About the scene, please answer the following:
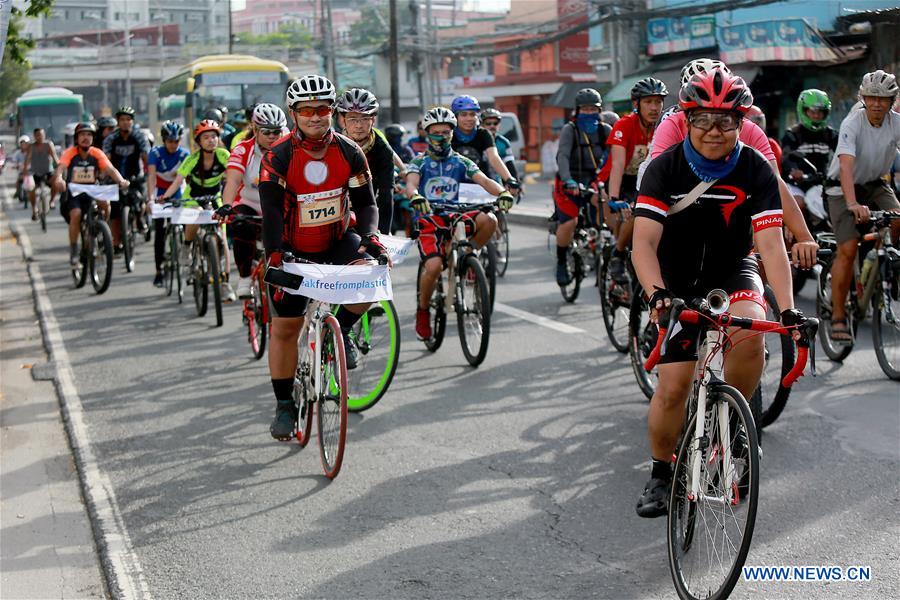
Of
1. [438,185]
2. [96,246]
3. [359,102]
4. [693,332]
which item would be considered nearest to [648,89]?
[438,185]

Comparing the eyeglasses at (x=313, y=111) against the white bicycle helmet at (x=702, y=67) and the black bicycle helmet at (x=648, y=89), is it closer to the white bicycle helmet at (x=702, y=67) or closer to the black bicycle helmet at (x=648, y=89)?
the white bicycle helmet at (x=702, y=67)

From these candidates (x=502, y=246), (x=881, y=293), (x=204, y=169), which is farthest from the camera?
(x=502, y=246)

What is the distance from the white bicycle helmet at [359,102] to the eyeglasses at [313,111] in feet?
5.27

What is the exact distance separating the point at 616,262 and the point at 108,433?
393cm

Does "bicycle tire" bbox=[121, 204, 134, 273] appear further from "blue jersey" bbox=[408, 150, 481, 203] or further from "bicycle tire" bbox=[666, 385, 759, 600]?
"bicycle tire" bbox=[666, 385, 759, 600]

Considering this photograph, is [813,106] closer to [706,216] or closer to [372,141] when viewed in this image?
[372,141]

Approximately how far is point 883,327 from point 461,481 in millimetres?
3626

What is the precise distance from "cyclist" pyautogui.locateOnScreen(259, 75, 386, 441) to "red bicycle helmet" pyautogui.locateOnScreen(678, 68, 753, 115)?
7.84 ft

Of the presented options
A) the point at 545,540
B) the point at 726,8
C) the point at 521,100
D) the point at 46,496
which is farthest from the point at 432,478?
the point at 521,100

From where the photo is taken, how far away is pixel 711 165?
479 cm

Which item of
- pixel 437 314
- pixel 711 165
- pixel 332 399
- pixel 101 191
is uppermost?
pixel 101 191

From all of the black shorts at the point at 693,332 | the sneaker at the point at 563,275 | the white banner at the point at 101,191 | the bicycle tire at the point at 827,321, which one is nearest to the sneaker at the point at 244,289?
the sneaker at the point at 563,275

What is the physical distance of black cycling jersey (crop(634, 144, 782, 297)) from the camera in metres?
4.79

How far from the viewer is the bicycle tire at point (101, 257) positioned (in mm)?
13594
